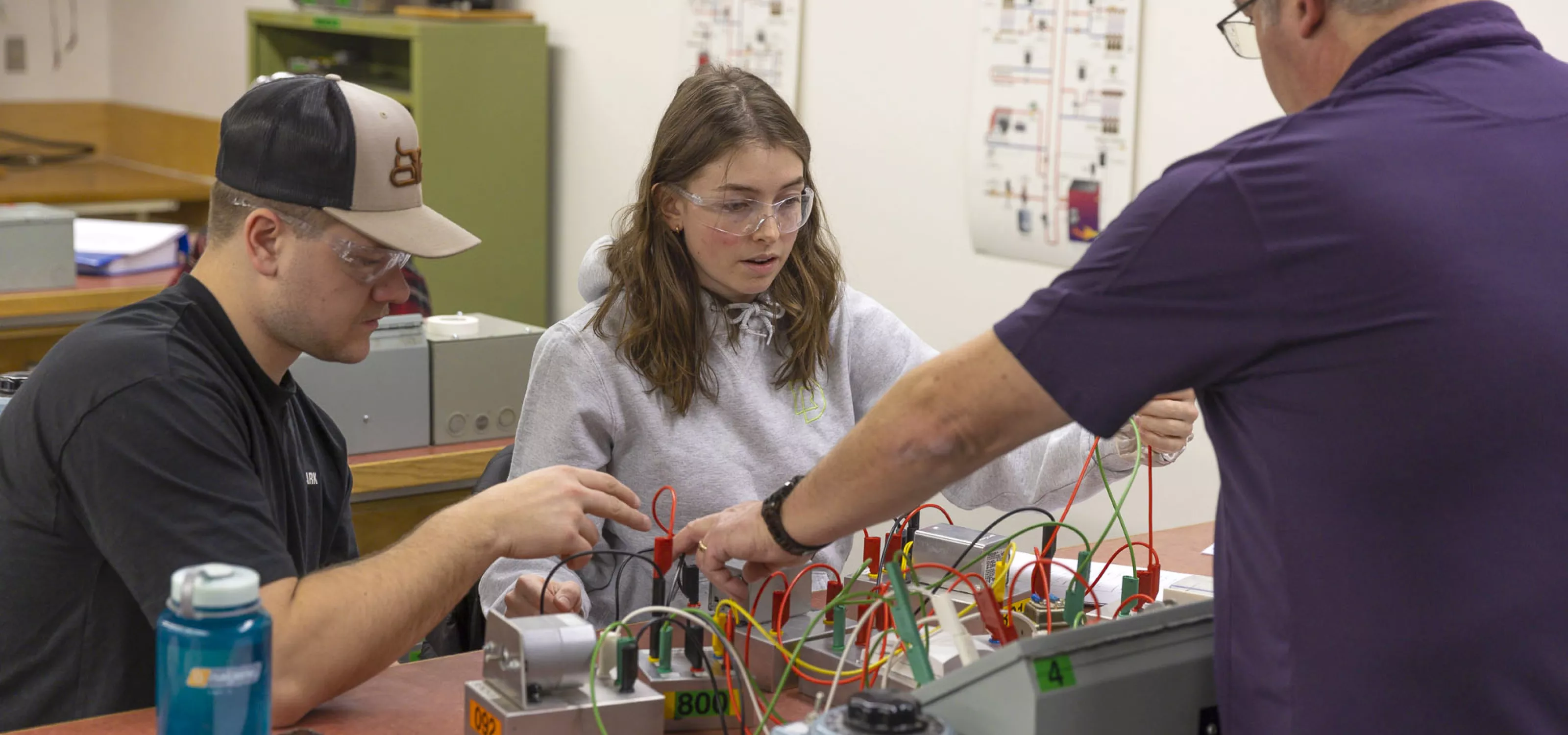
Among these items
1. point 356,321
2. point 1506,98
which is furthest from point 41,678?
point 1506,98

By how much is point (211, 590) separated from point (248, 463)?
19.9 inches

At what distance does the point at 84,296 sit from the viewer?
12.1ft

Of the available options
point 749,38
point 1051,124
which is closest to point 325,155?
point 1051,124

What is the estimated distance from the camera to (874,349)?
7.41ft

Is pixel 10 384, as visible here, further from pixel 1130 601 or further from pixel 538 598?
pixel 1130 601

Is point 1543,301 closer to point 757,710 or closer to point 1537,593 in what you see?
point 1537,593

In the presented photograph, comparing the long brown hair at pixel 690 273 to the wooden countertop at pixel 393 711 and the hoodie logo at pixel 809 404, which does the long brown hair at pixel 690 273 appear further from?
the wooden countertop at pixel 393 711

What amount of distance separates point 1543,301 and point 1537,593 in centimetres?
21

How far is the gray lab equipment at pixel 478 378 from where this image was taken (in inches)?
113

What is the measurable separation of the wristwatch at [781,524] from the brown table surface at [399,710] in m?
0.17

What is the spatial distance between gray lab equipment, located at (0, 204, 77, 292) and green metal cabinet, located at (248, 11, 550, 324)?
3.05 feet

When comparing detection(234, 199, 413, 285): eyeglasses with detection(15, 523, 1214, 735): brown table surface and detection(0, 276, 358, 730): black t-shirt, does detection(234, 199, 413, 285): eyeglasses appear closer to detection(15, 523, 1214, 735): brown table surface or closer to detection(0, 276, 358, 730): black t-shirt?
detection(0, 276, 358, 730): black t-shirt

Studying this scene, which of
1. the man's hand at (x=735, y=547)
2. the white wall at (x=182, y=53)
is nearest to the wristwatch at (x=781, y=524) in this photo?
the man's hand at (x=735, y=547)

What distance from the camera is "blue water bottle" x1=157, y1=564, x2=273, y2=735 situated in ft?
3.31
